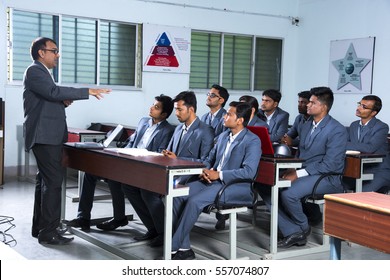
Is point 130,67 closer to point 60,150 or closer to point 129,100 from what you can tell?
point 129,100

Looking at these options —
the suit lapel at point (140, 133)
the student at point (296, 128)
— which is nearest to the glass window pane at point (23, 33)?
the suit lapel at point (140, 133)

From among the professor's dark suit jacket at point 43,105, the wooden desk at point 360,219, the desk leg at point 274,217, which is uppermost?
the professor's dark suit jacket at point 43,105

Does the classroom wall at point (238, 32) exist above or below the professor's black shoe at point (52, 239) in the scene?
above

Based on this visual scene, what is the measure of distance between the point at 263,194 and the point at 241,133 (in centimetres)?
74

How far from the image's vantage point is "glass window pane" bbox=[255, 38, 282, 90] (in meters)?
9.58

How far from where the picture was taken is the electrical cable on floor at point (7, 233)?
4.30 meters

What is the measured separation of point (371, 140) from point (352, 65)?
3654mm

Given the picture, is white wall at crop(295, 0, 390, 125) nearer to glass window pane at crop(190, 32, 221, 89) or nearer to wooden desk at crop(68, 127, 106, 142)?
glass window pane at crop(190, 32, 221, 89)

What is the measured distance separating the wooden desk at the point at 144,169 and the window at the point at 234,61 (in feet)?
15.3

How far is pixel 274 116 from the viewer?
6262 millimetres

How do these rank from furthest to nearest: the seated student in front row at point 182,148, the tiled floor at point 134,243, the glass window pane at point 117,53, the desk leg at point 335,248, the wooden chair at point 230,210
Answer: the glass window pane at point 117,53
the seated student in front row at point 182,148
the tiled floor at point 134,243
the wooden chair at point 230,210
the desk leg at point 335,248

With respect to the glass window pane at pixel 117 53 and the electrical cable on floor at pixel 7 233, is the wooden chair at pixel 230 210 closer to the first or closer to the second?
the electrical cable on floor at pixel 7 233

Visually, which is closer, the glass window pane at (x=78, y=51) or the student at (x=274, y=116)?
the student at (x=274, y=116)

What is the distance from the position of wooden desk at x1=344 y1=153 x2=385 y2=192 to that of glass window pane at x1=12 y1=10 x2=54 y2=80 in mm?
4458
